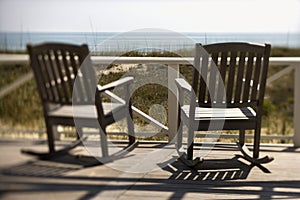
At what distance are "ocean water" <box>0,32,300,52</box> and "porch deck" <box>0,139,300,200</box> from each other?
1.63 feet

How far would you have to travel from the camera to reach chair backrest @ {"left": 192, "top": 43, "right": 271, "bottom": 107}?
6.70 feet

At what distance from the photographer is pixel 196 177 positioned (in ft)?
7.27

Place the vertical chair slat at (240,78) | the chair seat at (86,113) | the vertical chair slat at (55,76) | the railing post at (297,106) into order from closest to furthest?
the vertical chair slat at (55,76) → the chair seat at (86,113) → the vertical chair slat at (240,78) → the railing post at (297,106)

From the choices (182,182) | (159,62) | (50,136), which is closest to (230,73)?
(159,62)

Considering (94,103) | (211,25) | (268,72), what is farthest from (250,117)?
(94,103)

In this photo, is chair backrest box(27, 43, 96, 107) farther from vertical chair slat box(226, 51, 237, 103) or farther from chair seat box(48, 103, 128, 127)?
vertical chair slat box(226, 51, 237, 103)

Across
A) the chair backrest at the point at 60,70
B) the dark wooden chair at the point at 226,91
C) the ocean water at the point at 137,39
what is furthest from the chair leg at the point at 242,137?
the chair backrest at the point at 60,70

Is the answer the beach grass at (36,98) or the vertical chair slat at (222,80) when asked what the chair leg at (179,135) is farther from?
the vertical chair slat at (222,80)

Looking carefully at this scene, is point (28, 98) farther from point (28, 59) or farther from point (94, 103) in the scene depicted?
point (94, 103)

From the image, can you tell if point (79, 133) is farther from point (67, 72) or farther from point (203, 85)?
point (203, 85)

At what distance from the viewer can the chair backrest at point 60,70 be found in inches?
71.1

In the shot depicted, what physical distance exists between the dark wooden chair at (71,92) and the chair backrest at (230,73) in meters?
0.38

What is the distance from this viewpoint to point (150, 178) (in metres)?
2.21

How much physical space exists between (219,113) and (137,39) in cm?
60
